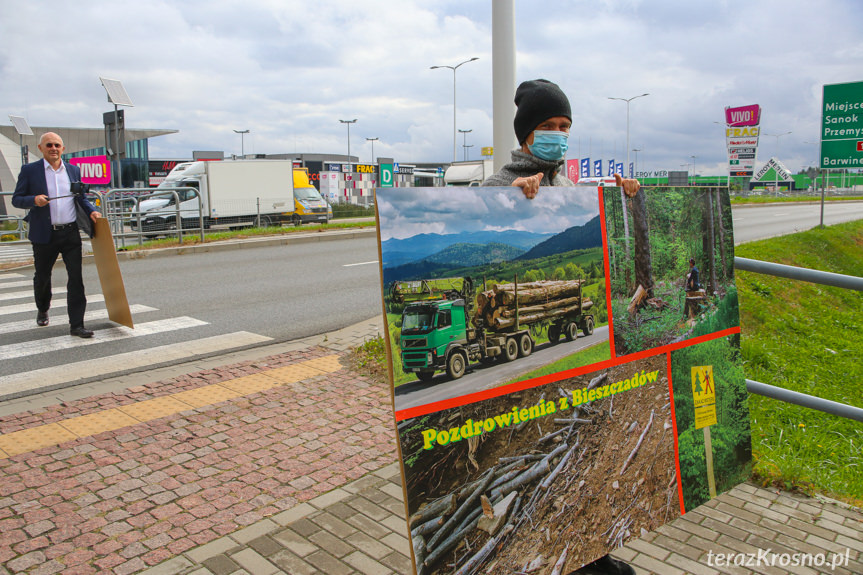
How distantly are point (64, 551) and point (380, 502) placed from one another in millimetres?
1455

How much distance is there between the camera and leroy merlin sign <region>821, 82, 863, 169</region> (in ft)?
43.0

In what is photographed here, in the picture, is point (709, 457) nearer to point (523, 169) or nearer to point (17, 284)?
point (523, 169)

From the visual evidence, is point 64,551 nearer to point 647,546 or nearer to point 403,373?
point 403,373

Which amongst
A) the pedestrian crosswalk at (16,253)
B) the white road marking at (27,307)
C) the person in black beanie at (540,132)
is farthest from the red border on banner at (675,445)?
the pedestrian crosswalk at (16,253)

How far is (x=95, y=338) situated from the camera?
24.1 ft

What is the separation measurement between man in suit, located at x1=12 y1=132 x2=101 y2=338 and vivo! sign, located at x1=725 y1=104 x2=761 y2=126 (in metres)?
17.9

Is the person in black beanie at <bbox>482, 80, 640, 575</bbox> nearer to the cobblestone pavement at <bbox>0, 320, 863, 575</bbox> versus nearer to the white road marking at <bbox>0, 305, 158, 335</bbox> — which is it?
the cobblestone pavement at <bbox>0, 320, 863, 575</bbox>

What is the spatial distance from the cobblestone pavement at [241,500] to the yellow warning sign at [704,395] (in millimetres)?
536

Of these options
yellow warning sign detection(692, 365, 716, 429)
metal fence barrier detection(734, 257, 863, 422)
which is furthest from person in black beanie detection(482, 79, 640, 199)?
Result: metal fence barrier detection(734, 257, 863, 422)

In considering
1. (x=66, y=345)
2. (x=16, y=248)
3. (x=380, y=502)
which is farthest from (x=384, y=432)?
(x=16, y=248)

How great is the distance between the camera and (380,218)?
2014mm

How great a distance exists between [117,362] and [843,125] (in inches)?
547

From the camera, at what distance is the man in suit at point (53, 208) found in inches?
273

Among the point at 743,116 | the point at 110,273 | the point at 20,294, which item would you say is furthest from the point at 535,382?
the point at 743,116
